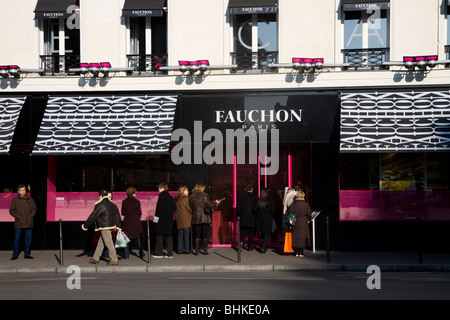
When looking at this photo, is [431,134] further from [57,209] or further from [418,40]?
[57,209]

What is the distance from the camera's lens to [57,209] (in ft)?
56.7

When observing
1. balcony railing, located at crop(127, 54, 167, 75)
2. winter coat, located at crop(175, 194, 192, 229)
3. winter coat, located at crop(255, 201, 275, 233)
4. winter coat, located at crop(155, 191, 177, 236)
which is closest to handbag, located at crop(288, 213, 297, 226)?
winter coat, located at crop(255, 201, 275, 233)

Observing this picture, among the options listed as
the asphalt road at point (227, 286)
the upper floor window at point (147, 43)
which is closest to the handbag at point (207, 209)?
the asphalt road at point (227, 286)

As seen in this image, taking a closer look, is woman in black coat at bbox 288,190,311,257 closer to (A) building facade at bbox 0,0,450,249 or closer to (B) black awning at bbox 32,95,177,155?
(A) building facade at bbox 0,0,450,249

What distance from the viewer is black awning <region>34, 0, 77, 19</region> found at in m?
16.7

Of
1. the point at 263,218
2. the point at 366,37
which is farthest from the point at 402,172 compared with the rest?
the point at 263,218

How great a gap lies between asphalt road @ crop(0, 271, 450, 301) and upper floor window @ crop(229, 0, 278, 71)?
20.5 feet

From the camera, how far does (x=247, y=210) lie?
16.1 metres

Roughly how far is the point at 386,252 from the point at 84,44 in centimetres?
981

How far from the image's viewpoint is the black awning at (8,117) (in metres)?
16.3

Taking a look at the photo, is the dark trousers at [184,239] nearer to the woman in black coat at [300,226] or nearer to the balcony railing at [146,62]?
the woman in black coat at [300,226]

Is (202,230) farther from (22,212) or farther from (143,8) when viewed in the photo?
(143,8)


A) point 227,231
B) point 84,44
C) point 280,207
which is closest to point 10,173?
point 84,44

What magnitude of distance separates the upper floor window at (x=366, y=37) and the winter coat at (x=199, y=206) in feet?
17.1
